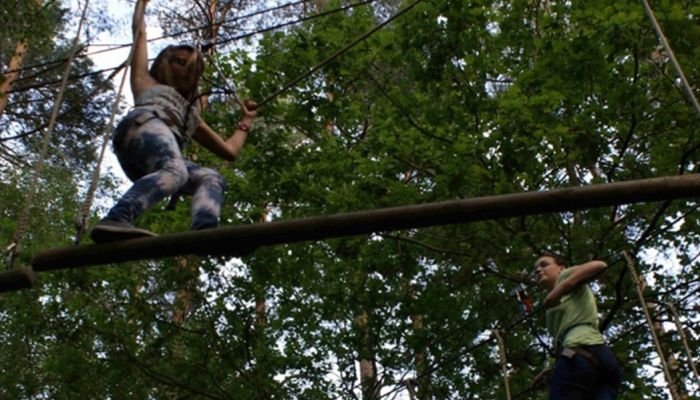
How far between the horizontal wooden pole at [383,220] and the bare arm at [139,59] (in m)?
1.00

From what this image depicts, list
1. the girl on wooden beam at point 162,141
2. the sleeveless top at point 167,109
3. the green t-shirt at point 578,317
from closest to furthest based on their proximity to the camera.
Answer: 1. the girl on wooden beam at point 162,141
2. the sleeveless top at point 167,109
3. the green t-shirt at point 578,317

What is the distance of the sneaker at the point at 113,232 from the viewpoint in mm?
3328

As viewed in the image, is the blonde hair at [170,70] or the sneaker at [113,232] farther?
the blonde hair at [170,70]

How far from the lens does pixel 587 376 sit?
391cm

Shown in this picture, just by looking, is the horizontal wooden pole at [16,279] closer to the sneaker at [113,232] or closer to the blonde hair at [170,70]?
the sneaker at [113,232]

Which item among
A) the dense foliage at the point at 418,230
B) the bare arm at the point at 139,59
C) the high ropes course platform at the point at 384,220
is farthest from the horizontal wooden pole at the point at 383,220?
the dense foliage at the point at 418,230

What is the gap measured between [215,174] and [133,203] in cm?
52

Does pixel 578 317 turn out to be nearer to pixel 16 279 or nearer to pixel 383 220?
pixel 383 220

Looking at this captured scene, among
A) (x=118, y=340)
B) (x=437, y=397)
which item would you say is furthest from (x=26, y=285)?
(x=437, y=397)

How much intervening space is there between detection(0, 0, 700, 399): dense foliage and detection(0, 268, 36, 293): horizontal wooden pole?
3.95 meters

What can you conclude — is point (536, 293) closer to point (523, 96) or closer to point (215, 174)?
point (523, 96)

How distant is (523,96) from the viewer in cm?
775

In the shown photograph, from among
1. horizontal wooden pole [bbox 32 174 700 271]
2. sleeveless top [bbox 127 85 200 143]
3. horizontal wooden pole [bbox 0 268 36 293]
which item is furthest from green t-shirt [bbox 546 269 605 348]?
horizontal wooden pole [bbox 0 268 36 293]

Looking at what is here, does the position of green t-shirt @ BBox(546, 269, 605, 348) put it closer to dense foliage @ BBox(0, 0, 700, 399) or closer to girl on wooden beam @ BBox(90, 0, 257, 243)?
girl on wooden beam @ BBox(90, 0, 257, 243)
